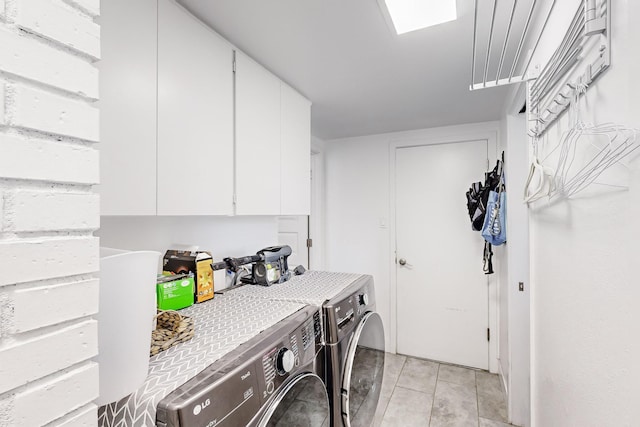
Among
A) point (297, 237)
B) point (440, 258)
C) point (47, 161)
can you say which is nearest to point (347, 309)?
point (47, 161)

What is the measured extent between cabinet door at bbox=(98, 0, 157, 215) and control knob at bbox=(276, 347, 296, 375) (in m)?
0.64

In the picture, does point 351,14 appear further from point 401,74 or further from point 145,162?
point 145,162

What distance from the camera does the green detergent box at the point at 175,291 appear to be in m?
1.15

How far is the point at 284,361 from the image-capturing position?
3.05 ft

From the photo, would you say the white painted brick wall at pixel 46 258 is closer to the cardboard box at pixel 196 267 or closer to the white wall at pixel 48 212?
the white wall at pixel 48 212

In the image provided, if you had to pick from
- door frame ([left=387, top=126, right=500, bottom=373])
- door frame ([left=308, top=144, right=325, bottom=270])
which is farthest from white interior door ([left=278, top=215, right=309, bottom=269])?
door frame ([left=387, top=126, right=500, bottom=373])

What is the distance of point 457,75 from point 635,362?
1.59 m

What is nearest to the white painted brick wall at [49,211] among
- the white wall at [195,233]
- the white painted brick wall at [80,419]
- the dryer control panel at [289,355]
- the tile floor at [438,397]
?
the white painted brick wall at [80,419]

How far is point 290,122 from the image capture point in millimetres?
1867

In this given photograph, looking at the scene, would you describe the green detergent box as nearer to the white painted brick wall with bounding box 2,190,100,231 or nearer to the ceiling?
the white painted brick wall with bounding box 2,190,100,231

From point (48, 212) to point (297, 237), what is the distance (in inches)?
110

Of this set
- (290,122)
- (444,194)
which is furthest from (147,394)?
(444,194)

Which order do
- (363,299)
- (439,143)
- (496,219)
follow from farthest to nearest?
(439,143) < (496,219) < (363,299)

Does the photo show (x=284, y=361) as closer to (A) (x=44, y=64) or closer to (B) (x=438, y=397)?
(A) (x=44, y=64)
